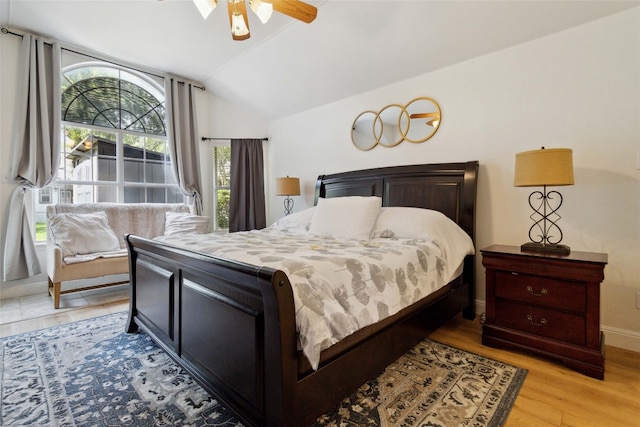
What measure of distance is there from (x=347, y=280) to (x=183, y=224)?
10.4ft

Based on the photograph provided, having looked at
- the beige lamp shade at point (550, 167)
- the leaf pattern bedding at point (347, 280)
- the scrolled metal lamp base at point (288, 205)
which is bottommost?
the leaf pattern bedding at point (347, 280)

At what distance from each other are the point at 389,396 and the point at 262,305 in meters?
0.94

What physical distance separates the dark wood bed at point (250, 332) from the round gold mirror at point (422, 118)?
157cm

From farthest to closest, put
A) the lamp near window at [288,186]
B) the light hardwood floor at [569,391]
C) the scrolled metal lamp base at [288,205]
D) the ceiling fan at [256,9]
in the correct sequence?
the scrolled metal lamp base at [288,205], the lamp near window at [288,186], the ceiling fan at [256,9], the light hardwood floor at [569,391]

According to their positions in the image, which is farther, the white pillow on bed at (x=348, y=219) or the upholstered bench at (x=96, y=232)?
the upholstered bench at (x=96, y=232)

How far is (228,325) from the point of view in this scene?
4.53ft

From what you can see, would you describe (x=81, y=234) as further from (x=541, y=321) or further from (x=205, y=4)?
(x=541, y=321)

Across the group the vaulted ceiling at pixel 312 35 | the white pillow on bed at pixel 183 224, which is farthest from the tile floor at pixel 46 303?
the vaulted ceiling at pixel 312 35

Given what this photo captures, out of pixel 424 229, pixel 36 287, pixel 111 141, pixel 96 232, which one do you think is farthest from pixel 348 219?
pixel 36 287

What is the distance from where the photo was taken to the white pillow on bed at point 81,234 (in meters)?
3.18

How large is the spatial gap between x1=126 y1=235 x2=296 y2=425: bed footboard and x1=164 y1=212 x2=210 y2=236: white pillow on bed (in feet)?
6.53

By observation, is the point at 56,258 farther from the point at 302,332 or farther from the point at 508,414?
the point at 508,414

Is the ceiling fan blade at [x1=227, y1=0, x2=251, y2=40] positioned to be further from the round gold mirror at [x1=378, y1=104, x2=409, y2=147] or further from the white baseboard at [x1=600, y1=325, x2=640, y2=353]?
the white baseboard at [x1=600, y1=325, x2=640, y2=353]

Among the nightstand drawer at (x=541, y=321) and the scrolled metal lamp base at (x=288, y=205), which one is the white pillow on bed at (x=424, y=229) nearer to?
the nightstand drawer at (x=541, y=321)
